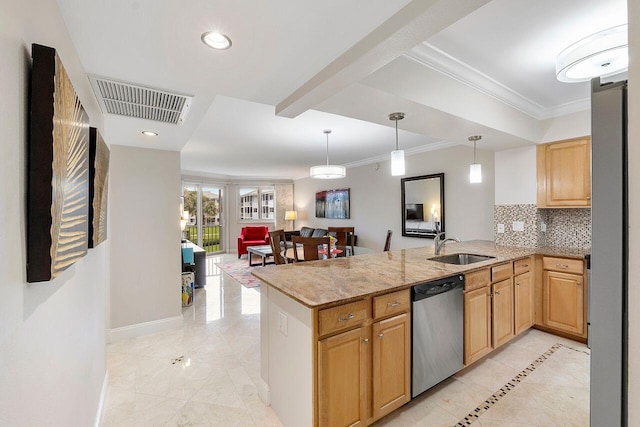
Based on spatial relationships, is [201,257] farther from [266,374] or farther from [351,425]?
[351,425]

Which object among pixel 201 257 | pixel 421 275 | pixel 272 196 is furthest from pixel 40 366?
pixel 272 196

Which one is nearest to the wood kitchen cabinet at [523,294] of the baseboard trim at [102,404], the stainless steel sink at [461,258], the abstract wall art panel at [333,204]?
the stainless steel sink at [461,258]

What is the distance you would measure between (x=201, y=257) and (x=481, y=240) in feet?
15.0

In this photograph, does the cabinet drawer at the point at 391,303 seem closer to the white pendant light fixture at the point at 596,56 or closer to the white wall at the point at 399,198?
the white pendant light fixture at the point at 596,56

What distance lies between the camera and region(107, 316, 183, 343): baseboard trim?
3.06 m

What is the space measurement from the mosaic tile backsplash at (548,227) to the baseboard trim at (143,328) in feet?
13.9

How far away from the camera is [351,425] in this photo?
1650mm

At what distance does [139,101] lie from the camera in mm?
2037

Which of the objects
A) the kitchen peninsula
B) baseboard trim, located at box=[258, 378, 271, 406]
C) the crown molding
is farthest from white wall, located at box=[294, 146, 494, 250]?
baseboard trim, located at box=[258, 378, 271, 406]

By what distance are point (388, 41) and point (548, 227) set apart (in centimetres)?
360

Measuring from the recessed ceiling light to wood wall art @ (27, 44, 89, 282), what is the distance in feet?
2.14

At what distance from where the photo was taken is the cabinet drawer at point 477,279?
2.35m

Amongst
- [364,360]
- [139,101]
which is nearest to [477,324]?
[364,360]

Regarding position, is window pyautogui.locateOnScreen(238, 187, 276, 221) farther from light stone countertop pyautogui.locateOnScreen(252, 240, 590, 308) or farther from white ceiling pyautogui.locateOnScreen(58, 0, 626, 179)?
light stone countertop pyautogui.locateOnScreen(252, 240, 590, 308)
